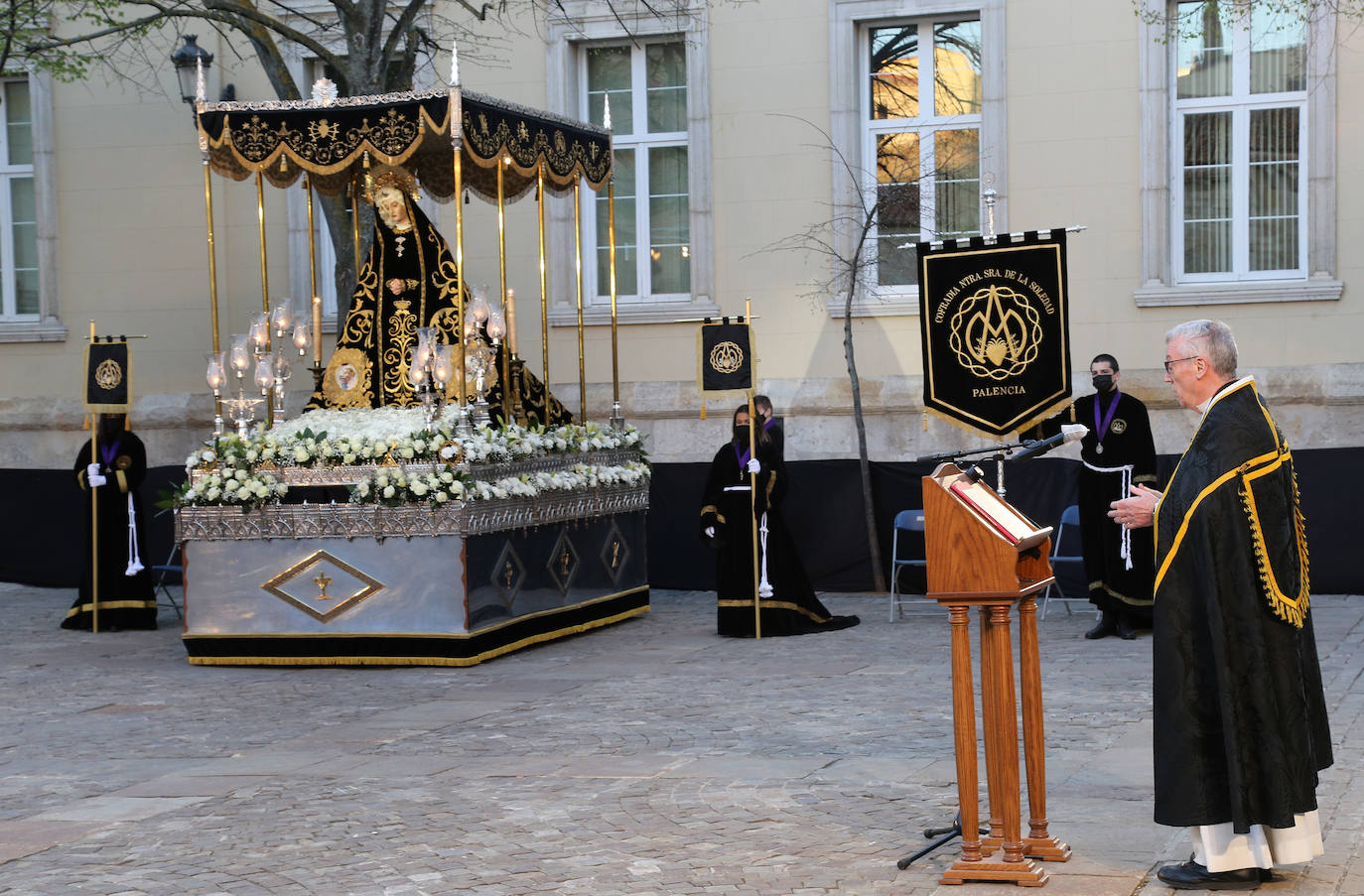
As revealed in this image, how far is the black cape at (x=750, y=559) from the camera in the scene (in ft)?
40.9

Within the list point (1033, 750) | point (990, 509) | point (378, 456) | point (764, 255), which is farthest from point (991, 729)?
point (764, 255)

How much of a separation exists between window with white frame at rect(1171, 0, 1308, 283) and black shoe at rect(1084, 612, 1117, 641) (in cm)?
488

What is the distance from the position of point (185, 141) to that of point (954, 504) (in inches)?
562

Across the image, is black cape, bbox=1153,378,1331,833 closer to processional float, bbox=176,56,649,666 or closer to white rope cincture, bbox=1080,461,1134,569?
processional float, bbox=176,56,649,666

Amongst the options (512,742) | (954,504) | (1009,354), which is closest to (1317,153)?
(1009,354)

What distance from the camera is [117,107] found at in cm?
1789

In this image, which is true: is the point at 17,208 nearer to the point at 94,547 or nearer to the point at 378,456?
the point at 94,547

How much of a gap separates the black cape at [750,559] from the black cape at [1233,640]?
7.25 metres

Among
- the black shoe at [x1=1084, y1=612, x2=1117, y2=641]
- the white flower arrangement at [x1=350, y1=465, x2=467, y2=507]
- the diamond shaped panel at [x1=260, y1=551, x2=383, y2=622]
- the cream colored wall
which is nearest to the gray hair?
the white flower arrangement at [x1=350, y1=465, x2=467, y2=507]

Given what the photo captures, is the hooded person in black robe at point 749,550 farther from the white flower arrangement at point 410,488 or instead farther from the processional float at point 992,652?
the processional float at point 992,652

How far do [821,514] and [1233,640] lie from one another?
9.92 m

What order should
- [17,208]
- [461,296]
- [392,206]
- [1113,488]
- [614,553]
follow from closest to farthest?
1. [461,296]
2. [1113,488]
3. [392,206]
4. [614,553]
5. [17,208]

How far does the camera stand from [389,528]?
10969 millimetres

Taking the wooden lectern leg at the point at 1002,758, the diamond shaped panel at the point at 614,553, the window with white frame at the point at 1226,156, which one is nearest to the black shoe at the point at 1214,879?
the wooden lectern leg at the point at 1002,758
